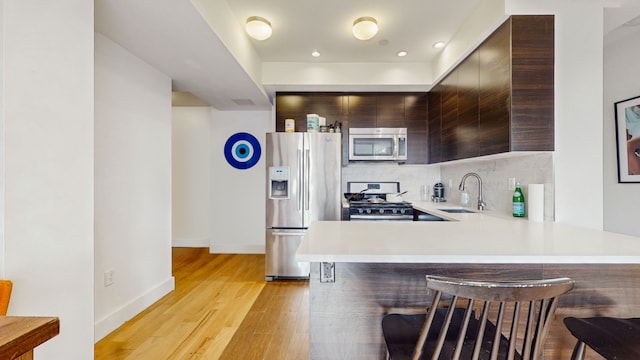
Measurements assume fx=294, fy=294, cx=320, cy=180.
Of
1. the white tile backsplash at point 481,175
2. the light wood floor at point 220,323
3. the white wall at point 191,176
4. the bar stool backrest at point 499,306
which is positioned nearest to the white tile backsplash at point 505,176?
the white tile backsplash at point 481,175

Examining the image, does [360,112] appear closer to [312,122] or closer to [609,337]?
[312,122]

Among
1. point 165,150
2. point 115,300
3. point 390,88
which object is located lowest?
point 115,300

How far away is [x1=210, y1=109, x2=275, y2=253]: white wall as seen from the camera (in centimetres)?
448

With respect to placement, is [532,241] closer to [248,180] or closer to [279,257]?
[279,257]

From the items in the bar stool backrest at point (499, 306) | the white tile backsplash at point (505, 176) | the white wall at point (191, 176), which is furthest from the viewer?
the white wall at point (191, 176)

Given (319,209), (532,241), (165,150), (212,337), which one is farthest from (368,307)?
(165,150)

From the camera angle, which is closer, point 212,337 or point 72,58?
point 72,58

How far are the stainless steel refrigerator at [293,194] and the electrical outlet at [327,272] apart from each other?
2027 millimetres

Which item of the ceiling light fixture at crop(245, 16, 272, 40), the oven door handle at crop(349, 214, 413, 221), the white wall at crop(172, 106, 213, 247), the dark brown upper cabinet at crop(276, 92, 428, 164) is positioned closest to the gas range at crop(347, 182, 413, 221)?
the oven door handle at crop(349, 214, 413, 221)

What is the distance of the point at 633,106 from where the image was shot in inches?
97.0

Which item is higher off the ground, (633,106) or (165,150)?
(633,106)

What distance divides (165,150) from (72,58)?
5.32 ft

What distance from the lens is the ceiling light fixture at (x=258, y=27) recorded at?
2.53 m

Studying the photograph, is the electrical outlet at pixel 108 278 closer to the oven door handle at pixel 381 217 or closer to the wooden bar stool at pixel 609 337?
the oven door handle at pixel 381 217
